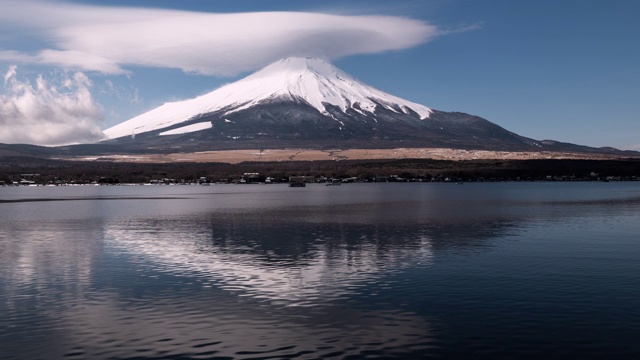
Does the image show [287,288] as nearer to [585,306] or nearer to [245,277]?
[245,277]

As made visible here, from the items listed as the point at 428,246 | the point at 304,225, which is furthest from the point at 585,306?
the point at 304,225

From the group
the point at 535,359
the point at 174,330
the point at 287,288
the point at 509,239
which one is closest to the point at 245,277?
the point at 287,288

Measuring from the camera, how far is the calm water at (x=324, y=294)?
21.6 metres

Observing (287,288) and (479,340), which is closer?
(479,340)

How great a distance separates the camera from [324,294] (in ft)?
96.7

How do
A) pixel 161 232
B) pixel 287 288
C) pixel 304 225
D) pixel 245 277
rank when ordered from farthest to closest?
pixel 304 225 → pixel 161 232 → pixel 245 277 → pixel 287 288

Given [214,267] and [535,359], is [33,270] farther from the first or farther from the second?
[535,359]

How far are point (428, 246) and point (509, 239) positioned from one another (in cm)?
813

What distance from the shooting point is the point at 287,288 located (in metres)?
31.0

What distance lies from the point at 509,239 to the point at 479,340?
29517mm

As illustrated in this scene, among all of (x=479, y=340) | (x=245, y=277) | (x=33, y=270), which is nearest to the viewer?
(x=479, y=340)

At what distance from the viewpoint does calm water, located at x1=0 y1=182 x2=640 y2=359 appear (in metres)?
21.6

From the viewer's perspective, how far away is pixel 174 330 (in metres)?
23.5

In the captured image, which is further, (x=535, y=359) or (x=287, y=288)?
(x=287, y=288)
